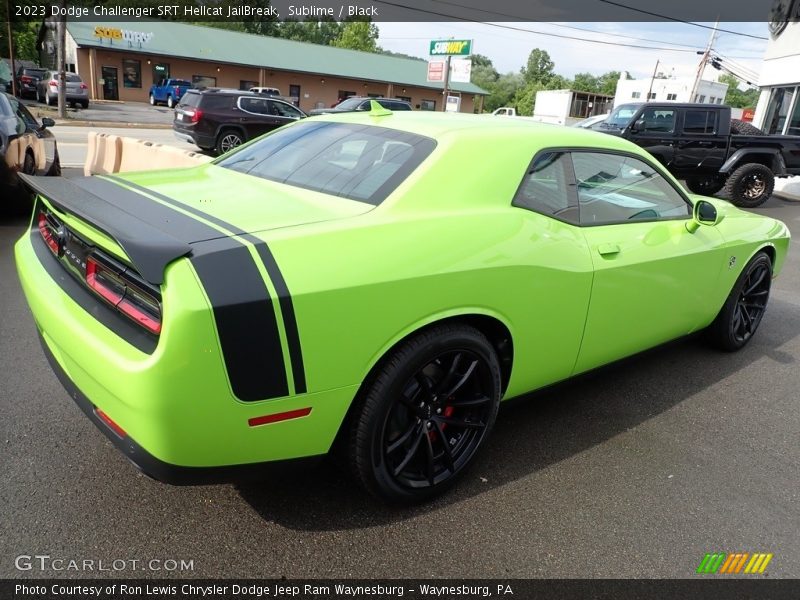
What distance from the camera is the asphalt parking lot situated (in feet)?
7.05

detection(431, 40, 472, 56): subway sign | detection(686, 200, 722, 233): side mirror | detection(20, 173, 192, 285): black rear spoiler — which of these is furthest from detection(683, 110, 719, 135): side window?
detection(431, 40, 472, 56): subway sign

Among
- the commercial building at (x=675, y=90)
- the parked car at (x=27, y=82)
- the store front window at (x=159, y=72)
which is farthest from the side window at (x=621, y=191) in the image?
the commercial building at (x=675, y=90)

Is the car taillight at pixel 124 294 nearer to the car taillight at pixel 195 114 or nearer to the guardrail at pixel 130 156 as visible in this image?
the guardrail at pixel 130 156

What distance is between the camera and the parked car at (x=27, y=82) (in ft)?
107

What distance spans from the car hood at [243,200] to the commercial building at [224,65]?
41.4m

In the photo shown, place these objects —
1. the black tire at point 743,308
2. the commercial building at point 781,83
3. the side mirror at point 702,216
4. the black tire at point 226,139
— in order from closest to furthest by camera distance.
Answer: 1. the side mirror at point 702,216
2. the black tire at point 743,308
3. the black tire at point 226,139
4. the commercial building at point 781,83

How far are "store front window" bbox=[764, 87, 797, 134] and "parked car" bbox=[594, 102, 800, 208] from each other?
6900 mm

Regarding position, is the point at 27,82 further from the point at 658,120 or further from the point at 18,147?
the point at 658,120

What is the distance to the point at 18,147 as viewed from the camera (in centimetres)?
654

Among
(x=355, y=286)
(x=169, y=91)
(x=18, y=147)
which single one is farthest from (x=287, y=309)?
(x=169, y=91)

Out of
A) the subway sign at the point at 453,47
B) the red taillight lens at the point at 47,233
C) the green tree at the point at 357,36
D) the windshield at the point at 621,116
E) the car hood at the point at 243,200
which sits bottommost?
the red taillight lens at the point at 47,233

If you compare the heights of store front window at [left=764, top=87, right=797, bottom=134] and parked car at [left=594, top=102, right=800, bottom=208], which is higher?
store front window at [left=764, top=87, right=797, bottom=134]

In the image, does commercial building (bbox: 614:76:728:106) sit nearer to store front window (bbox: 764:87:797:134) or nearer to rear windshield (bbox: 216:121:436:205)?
store front window (bbox: 764:87:797:134)

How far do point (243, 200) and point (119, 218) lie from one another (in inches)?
20.2
